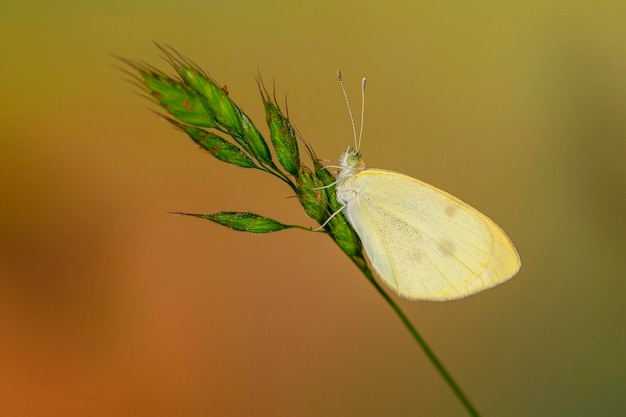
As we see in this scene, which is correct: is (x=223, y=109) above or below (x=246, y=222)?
above

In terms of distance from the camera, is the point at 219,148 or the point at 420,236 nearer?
the point at 219,148

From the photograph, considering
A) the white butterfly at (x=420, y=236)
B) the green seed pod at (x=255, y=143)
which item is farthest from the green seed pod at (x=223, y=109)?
the white butterfly at (x=420, y=236)

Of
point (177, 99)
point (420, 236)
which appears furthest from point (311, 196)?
point (420, 236)

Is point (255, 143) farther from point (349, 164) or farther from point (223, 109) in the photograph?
point (349, 164)

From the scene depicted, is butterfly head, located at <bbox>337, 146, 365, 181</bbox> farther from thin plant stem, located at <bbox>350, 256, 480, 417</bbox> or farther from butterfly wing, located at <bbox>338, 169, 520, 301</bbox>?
thin plant stem, located at <bbox>350, 256, 480, 417</bbox>

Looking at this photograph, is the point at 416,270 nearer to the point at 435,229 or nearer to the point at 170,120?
the point at 435,229

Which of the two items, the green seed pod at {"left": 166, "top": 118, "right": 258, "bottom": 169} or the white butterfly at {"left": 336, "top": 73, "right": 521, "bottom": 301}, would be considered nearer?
the green seed pod at {"left": 166, "top": 118, "right": 258, "bottom": 169}

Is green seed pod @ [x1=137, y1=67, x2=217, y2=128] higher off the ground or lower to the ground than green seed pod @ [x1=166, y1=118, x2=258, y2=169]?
higher

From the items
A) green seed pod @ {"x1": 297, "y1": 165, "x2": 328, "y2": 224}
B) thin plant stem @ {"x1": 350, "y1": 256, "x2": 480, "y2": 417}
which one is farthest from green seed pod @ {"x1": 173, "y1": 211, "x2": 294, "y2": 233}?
thin plant stem @ {"x1": 350, "y1": 256, "x2": 480, "y2": 417}

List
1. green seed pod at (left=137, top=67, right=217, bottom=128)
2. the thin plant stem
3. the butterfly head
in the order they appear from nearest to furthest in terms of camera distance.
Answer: the thin plant stem < green seed pod at (left=137, top=67, right=217, bottom=128) < the butterfly head
